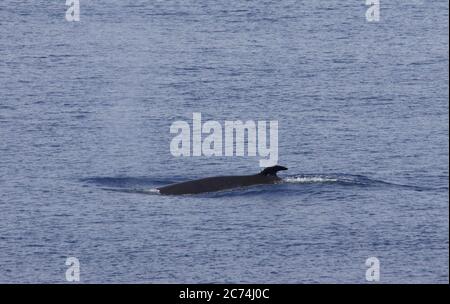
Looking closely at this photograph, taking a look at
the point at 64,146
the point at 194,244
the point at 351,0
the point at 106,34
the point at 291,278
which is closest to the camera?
the point at 291,278

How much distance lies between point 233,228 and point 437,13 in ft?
197

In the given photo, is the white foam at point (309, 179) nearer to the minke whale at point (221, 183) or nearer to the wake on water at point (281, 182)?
the wake on water at point (281, 182)

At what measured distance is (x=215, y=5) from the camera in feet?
390

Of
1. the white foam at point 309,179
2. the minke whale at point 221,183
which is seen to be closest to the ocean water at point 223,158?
the white foam at point 309,179

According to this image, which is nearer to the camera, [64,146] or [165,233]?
[165,233]

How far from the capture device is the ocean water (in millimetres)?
57688

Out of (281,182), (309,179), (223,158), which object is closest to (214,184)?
(281,182)

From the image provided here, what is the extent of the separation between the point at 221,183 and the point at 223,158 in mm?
8172

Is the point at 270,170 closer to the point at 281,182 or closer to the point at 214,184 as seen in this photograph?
the point at 281,182

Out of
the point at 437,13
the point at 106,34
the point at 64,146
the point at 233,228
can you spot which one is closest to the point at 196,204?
the point at 233,228

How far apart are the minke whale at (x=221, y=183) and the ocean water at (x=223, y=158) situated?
0.65 metres

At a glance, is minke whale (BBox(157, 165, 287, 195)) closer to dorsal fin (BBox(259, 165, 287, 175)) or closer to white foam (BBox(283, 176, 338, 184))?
dorsal fin (BBox(259, 165, 287, 175))
